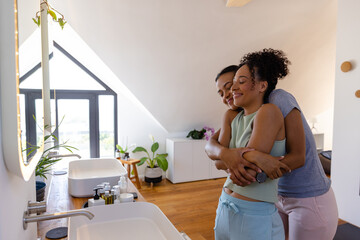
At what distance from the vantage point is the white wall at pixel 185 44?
2723 mm

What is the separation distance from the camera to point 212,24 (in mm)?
3021

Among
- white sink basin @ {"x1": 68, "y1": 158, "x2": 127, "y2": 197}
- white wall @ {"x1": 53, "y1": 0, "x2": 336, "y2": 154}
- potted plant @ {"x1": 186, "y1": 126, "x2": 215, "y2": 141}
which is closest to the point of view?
white sink basin @ {"x1": 68, "y1": 158, "x2": 127, "y2": 197}

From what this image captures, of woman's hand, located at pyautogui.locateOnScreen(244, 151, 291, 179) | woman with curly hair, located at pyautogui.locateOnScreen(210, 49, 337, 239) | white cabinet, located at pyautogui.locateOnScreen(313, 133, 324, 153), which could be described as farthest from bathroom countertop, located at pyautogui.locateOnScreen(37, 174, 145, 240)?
white cabinet, located at pyautogui.locateOnScreen(313, 133, 324, 153)

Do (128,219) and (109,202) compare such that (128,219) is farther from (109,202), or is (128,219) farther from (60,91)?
(60,91)

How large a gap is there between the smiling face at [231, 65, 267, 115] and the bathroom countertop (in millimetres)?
838

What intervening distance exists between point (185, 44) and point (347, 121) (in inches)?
78.4

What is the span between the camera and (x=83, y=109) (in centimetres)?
443

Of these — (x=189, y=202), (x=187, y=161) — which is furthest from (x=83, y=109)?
(x=189, y=202)

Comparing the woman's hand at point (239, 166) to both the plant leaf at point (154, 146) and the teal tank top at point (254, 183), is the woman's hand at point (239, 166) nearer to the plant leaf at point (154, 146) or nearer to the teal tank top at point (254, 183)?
the teal tank top at point (254, 183)

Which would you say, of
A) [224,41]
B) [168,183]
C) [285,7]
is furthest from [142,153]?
[285,7]

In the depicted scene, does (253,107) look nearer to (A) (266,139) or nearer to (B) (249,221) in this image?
(A) (266,139)

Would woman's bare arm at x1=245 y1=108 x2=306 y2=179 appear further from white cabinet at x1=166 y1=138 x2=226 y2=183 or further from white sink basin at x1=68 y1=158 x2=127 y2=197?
white cabinet at x1=166 y1=138 x2=226 y2=183

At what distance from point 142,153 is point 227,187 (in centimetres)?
375

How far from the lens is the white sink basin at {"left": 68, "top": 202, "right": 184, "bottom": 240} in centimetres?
110
